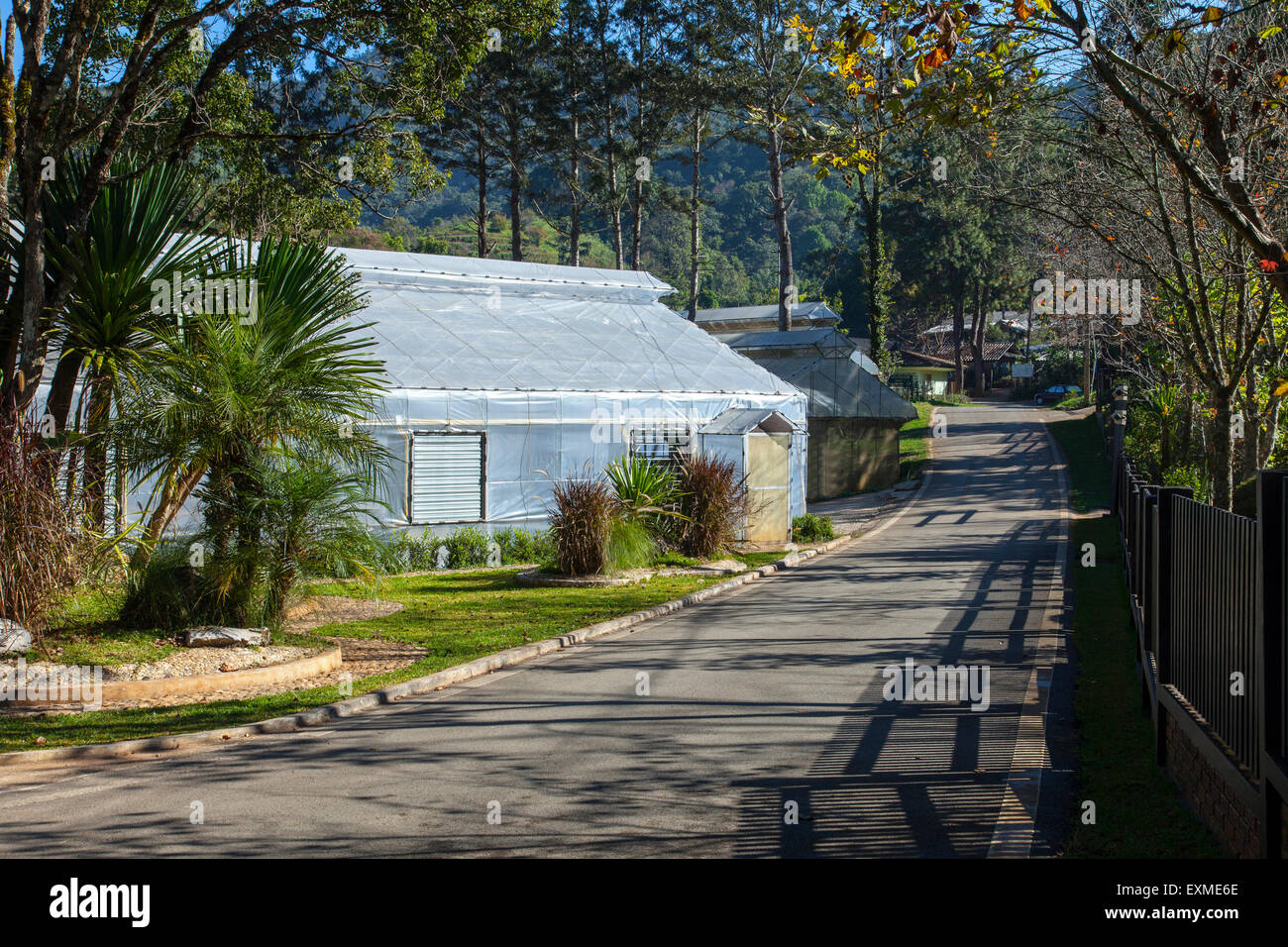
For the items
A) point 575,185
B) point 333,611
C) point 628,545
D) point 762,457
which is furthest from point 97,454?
point 575,185

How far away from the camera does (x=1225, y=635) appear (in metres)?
5.83

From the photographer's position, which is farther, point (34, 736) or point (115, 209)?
point (115, 209)

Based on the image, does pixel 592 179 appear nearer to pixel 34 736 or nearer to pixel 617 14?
pixel 617 14

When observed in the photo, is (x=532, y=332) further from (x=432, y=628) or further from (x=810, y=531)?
(x=432, y=628)

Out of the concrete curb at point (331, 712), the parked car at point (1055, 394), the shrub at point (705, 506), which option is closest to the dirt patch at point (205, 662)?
the concrete curb at point (331, 712)

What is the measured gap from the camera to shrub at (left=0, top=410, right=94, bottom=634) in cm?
969

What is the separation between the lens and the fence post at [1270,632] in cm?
475

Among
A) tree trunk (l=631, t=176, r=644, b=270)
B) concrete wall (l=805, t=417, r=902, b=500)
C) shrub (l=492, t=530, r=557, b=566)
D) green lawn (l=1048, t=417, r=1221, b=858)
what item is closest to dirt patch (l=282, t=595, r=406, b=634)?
shrub (l=492, t=530, r=557, b=566)

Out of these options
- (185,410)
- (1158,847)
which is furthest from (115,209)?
(1158,847)

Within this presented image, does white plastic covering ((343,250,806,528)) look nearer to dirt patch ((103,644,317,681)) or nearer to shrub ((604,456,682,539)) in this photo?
shrub ((604,456,682,539))

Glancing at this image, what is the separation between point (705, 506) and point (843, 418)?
1741 centimetres

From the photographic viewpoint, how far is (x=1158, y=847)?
555 centimetres

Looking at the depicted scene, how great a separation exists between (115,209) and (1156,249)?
13.0 m

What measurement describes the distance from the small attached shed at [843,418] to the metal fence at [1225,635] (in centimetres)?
2766
